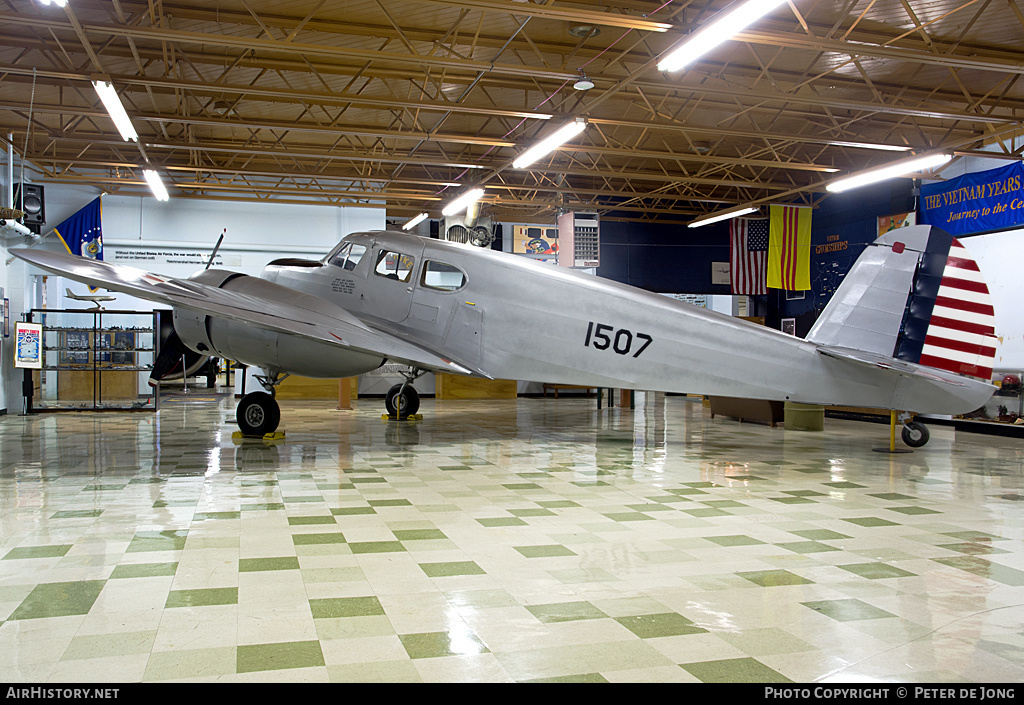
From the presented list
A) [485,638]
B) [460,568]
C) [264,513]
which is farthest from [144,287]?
[485,638]

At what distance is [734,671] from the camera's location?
2846 millimetres

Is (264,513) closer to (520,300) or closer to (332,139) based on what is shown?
(520,300)

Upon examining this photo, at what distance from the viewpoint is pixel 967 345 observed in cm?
935

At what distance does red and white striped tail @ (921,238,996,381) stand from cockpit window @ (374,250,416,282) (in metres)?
7.20

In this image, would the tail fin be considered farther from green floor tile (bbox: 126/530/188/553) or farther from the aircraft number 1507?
green floor tile (bbox: 126/530/188/553)

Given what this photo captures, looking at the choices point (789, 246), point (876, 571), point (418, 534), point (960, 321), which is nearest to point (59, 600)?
point (418, 534)

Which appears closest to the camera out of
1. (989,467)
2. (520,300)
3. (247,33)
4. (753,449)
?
(989,467)

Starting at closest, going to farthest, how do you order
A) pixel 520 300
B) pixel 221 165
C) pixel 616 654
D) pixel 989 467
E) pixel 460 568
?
pixel 616 654, pixel 460 568, pixel 989 467, pixel 520 300, pixel 221 165

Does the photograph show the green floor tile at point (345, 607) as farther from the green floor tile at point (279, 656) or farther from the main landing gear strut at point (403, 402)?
the main landing gear strut at point (403, 402)

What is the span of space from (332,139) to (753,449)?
1441 cm

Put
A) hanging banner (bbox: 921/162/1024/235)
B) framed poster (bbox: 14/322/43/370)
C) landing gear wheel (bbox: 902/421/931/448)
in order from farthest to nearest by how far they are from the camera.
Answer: hanging banner (bbox: 921/162/1024/235) < framed poster (bbox: 14/322/43/370) < landing gear wheel (bbox: 902/421/931/448)

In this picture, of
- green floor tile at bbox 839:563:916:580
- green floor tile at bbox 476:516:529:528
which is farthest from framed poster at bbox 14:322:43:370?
green floor tile at bbox 839:563:916:580

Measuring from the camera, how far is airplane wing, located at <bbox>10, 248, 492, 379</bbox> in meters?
7.48

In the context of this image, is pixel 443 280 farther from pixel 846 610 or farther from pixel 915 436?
pixel 915 436
